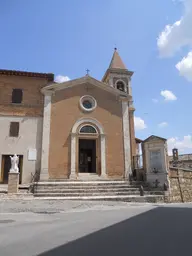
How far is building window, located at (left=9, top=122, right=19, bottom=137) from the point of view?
56.2 ft

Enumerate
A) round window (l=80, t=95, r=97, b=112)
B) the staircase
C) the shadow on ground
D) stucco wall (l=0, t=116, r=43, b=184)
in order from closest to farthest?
the shadow on ground
the staircase
stucco wall (l=0, t=116, r=43, b=184)
round window (l=80, t=95, r=97, b=112)

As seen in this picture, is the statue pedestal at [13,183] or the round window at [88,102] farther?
the round window at [88,102]

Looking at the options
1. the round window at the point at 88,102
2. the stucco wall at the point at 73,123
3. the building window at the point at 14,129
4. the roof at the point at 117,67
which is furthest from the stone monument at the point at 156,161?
the roof at the point at 117,67

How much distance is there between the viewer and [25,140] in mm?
17141

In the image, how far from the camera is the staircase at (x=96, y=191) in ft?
40.2

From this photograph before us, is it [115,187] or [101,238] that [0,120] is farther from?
[101,238]

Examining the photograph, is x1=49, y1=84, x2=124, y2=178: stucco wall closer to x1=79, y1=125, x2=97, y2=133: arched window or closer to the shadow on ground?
x1=79, y1=125, x2=97, y2=133: arched window

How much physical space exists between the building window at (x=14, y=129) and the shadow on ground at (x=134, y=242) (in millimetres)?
13759

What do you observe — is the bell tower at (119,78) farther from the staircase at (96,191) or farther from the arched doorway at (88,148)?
the staircase at (96,191)

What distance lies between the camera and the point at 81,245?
358 centimetres

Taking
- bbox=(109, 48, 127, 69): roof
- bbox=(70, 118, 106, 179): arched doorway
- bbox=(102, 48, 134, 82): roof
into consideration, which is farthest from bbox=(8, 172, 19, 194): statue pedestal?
bbox=(109, 48, 127, 69): roof

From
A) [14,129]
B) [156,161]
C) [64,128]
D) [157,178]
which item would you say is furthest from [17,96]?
[157,178]

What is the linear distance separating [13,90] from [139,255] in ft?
58.0

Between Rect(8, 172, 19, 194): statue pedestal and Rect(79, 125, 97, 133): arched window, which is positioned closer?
Rect(8, 172, 19, 194): statue pedestal
